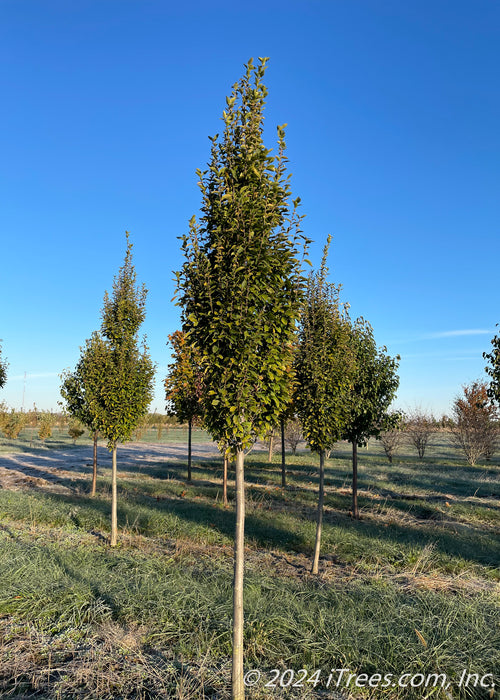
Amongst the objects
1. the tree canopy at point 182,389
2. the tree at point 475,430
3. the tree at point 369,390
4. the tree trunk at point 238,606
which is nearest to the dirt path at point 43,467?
the tree canopy at point 182,389

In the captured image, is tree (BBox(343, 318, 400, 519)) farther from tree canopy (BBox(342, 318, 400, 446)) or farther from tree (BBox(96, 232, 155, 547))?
tree (BBox(96, 232, 155, 547))

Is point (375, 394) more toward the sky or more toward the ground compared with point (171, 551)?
more toward the sky

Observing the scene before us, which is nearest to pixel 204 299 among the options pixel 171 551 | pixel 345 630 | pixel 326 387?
pixel 345 630

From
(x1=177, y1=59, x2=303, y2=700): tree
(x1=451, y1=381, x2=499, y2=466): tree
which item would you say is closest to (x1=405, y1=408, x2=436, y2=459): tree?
(x1=451, y1=381, x2=499, y2=466): tree

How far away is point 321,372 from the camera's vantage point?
8.73m

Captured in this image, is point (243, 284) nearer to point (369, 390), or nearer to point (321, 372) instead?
point (321, 372)

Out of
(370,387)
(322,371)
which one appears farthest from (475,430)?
(322,371)

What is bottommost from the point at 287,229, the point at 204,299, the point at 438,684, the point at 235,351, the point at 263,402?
the point at 438,684

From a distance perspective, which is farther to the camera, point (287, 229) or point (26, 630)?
point (26, 630)

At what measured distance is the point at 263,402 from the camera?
4.48 m

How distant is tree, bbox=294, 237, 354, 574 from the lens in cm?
873

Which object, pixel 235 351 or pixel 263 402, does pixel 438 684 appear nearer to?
pixel 263 402

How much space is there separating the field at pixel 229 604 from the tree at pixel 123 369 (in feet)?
8.17

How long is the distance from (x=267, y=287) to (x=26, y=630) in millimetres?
4810
